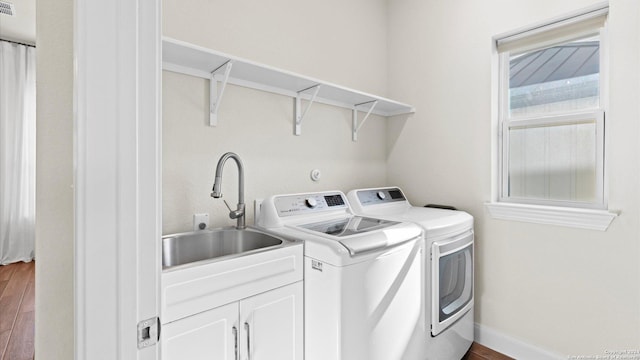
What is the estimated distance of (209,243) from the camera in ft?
5.24

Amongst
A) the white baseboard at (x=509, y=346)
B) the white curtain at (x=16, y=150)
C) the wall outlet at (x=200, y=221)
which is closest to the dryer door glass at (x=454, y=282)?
the white baseboard at (x=509, y=346)

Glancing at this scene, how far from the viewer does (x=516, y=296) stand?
1.97 m

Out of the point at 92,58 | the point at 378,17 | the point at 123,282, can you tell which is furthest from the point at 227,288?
the point at 378,17

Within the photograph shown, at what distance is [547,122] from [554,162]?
0.26 m

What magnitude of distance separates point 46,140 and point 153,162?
0.63ft

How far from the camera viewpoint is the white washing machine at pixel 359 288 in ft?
4.16

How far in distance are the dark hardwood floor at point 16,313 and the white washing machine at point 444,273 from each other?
2.42 m

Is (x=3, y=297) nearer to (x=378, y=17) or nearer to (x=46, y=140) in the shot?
(x=46, y=140)

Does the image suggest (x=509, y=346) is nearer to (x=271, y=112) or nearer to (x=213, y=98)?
(x=271, y=112)

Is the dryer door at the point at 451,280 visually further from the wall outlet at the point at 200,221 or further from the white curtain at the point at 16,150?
the white curtain at the point at 16,150

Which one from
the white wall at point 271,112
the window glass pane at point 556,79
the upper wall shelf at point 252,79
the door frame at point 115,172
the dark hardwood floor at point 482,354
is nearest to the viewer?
the door frame at point 115,172

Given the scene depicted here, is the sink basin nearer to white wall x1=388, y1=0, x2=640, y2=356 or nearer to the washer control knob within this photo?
the washer control knob

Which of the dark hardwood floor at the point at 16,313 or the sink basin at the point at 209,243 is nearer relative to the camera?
the sink basin at the point at 209,243

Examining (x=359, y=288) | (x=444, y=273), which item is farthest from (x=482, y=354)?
(x=359, y=288)
